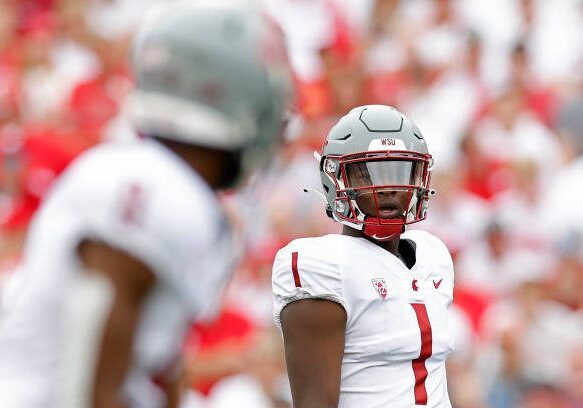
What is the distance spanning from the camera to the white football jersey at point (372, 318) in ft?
10.3

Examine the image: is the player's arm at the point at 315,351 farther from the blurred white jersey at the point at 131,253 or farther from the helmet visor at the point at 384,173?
the blurred white jersey at the point at 131,253

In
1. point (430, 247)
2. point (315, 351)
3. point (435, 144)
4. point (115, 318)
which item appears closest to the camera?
point (115, 318)

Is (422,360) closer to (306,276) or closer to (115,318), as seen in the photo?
(306,276)

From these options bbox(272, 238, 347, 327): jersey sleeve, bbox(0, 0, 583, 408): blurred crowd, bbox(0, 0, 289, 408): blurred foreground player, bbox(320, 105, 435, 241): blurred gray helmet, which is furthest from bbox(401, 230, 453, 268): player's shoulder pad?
bbox(0, 0, 583, 408): blurred crowd

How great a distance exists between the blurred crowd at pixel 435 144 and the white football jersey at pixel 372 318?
218 centimetres

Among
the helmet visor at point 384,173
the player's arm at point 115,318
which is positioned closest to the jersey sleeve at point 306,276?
the helmet visor at point 384,173

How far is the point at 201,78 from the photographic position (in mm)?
1927

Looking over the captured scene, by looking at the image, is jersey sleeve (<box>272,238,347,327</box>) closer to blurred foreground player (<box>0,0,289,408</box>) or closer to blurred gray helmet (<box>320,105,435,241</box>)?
blurred gray helmet (<box>320,105,435,241</box>)

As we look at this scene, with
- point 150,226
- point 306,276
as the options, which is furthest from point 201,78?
point 306,276

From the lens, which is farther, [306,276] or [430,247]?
[430,247]

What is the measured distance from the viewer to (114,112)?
24.0ft

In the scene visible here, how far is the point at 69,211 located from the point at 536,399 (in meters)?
4.49

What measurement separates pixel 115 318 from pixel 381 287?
1524 mm

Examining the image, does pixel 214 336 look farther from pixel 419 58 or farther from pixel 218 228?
pixel 218 228
